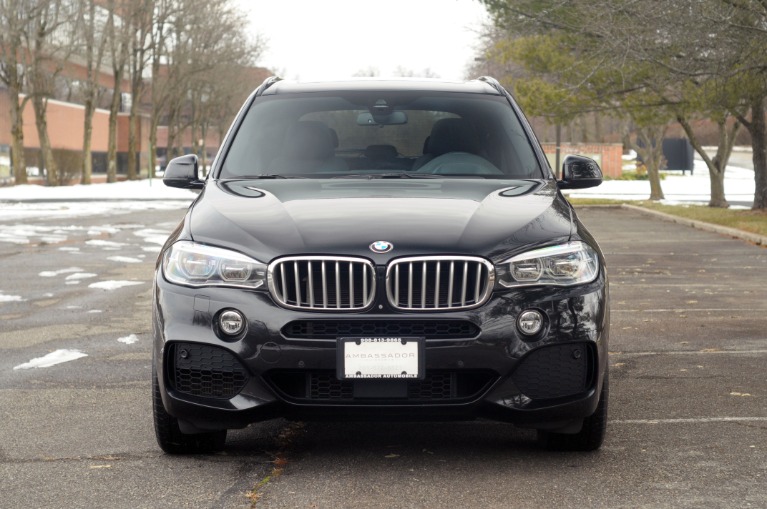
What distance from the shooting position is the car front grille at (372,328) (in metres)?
4.83

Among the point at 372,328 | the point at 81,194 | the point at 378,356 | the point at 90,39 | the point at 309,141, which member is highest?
the point at 90,39

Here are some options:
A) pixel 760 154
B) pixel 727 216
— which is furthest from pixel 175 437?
pixel 760 154

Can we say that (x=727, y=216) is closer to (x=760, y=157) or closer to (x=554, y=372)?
(x=760, y=157)

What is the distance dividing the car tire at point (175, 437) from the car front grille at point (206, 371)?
213 mm

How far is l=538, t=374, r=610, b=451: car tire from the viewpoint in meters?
5.25

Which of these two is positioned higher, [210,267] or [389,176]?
[389,176]

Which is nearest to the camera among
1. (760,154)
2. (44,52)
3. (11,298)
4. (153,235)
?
(11,298)

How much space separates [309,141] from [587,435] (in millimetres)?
2218

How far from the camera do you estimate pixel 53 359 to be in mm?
8211

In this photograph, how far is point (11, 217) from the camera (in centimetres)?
2898

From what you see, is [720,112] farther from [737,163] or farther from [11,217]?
[737,163]

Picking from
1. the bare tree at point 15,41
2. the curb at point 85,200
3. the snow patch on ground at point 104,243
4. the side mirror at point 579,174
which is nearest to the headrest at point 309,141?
the side mirror at point 579,174

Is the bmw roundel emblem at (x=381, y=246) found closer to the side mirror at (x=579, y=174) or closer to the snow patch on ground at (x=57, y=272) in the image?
the side mirror at (x=579, y=174)

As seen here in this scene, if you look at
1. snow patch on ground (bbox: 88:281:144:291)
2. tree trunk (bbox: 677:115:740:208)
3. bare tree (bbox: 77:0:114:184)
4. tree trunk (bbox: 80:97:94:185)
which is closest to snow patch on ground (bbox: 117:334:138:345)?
snow patch on ground (bbox: 88:281:144:291)
